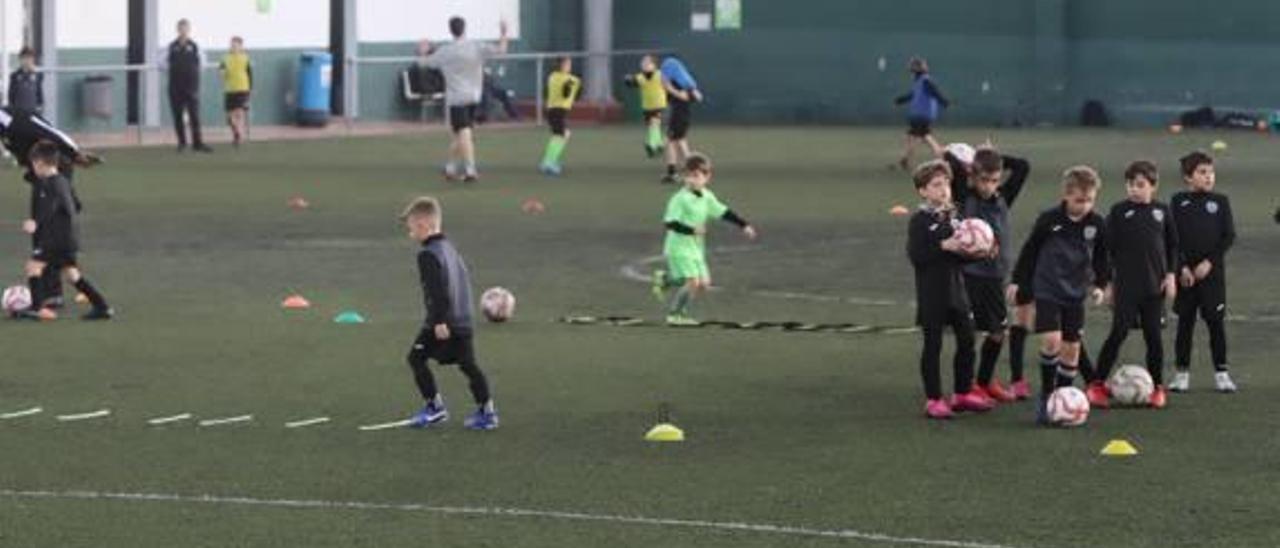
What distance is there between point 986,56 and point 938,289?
4096cm

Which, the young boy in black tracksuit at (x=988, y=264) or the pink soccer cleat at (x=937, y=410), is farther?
the young boy in black tracksuit at (x=988, y=264)

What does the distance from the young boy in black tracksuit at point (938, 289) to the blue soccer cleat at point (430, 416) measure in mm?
2655

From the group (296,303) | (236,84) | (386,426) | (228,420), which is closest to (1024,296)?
(386,426)

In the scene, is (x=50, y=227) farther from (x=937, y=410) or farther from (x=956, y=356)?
(x=937, y=410)

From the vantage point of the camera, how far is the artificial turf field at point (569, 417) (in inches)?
485

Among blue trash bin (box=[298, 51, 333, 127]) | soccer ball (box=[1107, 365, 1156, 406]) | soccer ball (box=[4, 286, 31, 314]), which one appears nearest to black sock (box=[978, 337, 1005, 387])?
soccer ball (box=[1107, 365, 1156, 406])

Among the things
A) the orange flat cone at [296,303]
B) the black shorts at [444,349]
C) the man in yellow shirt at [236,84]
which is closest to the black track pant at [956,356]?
the black shorts at [444,349]

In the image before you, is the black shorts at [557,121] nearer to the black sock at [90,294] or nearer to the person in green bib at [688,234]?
the person in green bib at [688,234]

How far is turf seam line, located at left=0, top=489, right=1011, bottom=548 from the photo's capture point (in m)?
11.9

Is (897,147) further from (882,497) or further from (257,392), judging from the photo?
(882,497)

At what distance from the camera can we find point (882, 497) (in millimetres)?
12938

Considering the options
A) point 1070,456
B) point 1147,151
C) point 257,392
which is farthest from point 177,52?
point 1070,456

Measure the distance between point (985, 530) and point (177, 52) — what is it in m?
34.1

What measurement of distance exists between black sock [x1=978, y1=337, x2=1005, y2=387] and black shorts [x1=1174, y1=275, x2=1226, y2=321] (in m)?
1.31
